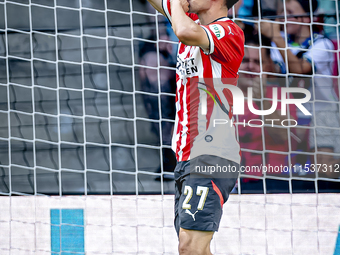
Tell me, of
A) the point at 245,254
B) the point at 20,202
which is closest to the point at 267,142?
the point at 245,254

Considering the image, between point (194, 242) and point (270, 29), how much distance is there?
5.15 ft

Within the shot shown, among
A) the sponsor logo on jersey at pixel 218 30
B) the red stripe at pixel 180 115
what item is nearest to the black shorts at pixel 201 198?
the red stripe at pixel 180 115

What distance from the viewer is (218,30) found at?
1429 millimetres

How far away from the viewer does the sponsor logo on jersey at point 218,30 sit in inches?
55.8

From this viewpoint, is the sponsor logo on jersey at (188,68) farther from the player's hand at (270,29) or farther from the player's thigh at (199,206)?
the player's hand at (270,29)

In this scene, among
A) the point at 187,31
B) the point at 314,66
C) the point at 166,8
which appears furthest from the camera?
the point at 314,66

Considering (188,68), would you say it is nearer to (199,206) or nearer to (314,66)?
(199,206)

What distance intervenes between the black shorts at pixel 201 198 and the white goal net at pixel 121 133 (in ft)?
2.90

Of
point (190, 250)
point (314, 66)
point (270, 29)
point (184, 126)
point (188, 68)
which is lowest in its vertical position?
point (190, 250)

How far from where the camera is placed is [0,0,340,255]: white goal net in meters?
2.29

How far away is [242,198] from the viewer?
2.29 metres

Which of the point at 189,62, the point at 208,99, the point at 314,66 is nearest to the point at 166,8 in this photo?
the point at 189,62

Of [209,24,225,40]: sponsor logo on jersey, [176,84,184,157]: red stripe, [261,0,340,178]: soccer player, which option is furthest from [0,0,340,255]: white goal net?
[209,24,225,40]: sponsor logo on jersey

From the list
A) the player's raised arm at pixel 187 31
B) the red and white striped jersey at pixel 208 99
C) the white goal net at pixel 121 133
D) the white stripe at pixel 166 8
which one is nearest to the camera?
the player's raised arm at pixel 187 31
